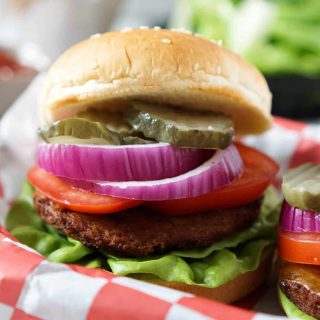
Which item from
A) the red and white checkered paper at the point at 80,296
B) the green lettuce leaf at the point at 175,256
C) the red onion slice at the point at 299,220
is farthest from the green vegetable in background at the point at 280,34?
the red and white checkered paper at the point at 80,296

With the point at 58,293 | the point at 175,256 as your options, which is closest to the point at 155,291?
the point at 58,293

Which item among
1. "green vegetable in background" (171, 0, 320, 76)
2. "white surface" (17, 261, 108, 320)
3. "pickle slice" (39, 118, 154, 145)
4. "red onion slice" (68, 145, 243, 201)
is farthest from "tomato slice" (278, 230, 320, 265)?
"green vegetable in background" (171, 0, 320, 76)

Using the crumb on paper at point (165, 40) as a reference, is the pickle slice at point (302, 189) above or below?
below

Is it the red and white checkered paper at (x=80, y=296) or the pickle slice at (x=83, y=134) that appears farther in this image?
the pickle slice at (x=83, y=134)

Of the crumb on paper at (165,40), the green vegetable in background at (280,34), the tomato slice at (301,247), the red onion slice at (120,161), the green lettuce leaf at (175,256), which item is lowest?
the green vegetable in background at (280,34)

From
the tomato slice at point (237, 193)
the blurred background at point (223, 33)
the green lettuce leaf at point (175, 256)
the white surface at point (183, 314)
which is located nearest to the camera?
the white surface at point (183, 314)

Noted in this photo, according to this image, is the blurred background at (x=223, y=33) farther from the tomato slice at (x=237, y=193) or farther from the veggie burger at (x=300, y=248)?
the veggie burger at (x=300, y=248)

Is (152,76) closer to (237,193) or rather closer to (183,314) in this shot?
(237,193)

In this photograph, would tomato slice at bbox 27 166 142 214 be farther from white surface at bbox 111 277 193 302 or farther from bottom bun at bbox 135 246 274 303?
white surface at bbox 111 277 193 302
